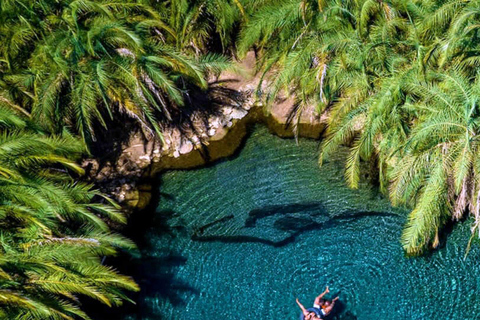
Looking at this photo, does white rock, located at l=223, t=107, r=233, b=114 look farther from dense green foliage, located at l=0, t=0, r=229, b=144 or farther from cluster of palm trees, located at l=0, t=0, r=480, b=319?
dense green foliage, located at l=0, t=0, r=229, b=144

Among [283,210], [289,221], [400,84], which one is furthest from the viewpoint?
[283,210]

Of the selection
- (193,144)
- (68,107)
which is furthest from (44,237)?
(193,144)

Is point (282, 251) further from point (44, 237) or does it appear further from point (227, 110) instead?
point (44, 237)

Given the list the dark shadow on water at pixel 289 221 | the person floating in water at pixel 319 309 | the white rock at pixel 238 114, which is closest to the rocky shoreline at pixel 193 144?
the white rock at pixel 238 114

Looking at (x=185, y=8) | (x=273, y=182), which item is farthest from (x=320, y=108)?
(x=185, y=8)

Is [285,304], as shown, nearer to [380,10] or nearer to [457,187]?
[457,187]

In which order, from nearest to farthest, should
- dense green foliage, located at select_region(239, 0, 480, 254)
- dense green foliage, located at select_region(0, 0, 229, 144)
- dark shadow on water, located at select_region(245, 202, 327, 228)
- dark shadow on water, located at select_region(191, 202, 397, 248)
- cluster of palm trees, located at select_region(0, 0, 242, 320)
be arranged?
1. cluster of palm trees, located at select_region(0, 0, 242, 320)
2. dense green foliage, located at select_region(239, 0, 480, 254)
3. dense green foliage, located at select_region(0, 0, 229, 144)
4. dark shadow on water, located at select_region(191, 202, 397, 248)
5. dark shadow on water, located at select_region(245, 202, 327, 228)

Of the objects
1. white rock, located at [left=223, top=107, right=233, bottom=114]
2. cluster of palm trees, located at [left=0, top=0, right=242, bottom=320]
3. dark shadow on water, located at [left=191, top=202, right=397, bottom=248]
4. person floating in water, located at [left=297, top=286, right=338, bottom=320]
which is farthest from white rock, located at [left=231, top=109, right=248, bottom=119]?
person floating in water, located at [left=297, top=286, right=338, bottom=320]
